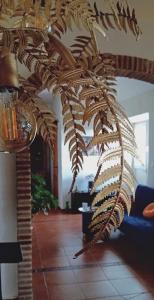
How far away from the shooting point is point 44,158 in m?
9.22

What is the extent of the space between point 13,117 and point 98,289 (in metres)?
3.44

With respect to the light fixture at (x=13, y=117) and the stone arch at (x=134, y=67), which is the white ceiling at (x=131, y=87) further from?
the light fixture at (x=13, y=117)

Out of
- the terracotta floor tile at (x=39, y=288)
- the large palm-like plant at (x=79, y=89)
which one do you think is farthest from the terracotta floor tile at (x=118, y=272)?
the large palm-like plant at (x=79, y=89)

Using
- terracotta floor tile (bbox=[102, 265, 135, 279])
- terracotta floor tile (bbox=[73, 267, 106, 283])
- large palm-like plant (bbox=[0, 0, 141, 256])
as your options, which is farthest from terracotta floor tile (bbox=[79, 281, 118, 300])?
large palm-like plant (bbox=[0, 0, 141, 256])

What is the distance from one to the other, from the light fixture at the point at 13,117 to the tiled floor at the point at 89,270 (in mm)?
3204

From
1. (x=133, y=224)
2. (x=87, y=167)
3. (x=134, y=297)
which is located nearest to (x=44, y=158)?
(x=87, y=167)

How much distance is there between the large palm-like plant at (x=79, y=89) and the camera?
0.46 metres

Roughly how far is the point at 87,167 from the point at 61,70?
731cm

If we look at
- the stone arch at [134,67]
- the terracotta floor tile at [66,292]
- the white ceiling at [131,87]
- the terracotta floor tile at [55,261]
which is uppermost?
the white ceiling at [131,87]

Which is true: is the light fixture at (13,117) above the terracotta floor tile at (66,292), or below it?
above

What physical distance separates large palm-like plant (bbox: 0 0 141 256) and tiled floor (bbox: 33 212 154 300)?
127 inches

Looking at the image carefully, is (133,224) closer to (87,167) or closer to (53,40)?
(87,167)

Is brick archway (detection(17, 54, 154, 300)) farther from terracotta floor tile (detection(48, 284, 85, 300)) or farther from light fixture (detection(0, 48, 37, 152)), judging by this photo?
light fixture (detection(0, 48, 37, 152))

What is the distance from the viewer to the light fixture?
1.93ft
